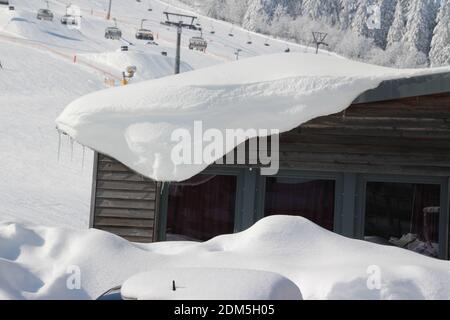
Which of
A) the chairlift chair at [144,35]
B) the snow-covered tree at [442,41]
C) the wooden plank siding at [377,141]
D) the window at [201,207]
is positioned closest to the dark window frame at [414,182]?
the wooden plank siding at [377,141]

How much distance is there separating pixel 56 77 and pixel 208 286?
153ft

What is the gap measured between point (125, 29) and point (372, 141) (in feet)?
281

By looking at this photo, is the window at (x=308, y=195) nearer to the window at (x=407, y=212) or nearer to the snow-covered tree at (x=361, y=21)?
the window at (x=407, y=212)

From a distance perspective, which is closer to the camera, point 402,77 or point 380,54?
point 402,77

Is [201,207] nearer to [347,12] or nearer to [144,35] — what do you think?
[144,35]

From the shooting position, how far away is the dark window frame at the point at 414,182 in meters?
10.3

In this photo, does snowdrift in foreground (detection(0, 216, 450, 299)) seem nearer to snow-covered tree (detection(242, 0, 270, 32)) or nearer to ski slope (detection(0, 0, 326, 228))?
ski slope (detection(0, 0, 326, 228))

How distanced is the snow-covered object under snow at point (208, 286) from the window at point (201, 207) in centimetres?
615

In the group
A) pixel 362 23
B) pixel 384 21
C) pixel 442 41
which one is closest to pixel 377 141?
pixel 442 41

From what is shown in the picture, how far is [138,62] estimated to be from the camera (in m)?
61.1

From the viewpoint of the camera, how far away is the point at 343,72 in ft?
32.3
